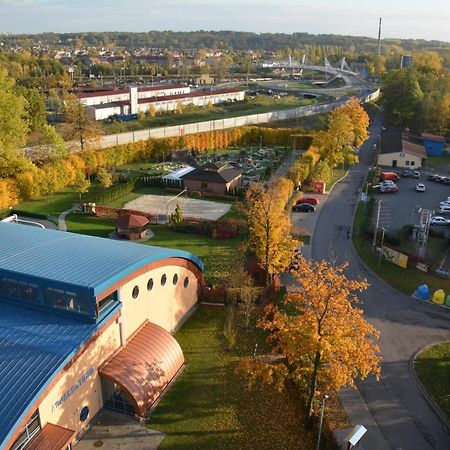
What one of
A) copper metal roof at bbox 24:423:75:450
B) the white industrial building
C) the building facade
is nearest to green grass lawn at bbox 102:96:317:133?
the white industrial building

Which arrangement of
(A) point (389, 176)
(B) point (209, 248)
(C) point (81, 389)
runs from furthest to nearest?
(A) point (389, 176), (B) point (209, 248), (C) point (81, 389)

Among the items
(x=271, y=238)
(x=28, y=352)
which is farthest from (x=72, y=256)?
(x=271, y=238)

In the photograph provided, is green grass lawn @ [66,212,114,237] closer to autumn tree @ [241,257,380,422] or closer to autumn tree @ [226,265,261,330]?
autumn tree @ [226,265,261,330]

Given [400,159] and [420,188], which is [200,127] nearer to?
[400,159]

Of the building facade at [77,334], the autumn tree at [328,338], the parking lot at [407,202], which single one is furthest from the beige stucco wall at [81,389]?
the parking lot at [407,202]

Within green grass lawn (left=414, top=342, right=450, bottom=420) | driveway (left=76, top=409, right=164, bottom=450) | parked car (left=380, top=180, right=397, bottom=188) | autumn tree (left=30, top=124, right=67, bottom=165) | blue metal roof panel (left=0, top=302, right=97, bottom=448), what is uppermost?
autumn tree (left=30, top=124, right=67, bottom=165)

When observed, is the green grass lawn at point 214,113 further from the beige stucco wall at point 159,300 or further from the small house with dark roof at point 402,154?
the beige stucco wall at point 159,300
